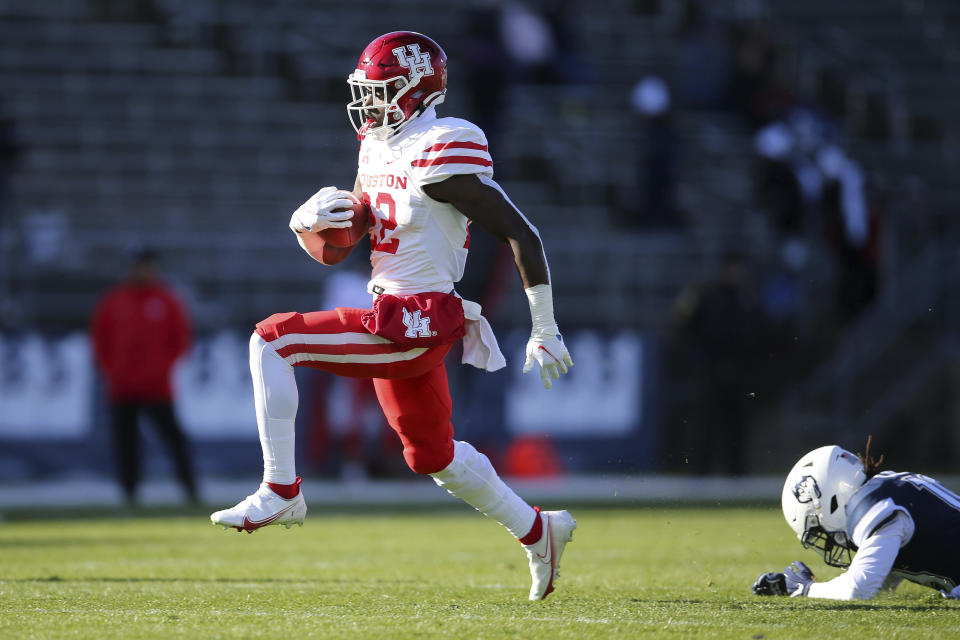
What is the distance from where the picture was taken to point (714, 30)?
16.2 m

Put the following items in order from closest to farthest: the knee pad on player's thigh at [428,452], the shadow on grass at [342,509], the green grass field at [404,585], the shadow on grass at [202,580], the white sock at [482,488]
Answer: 1. the green grass field at [404,585]
2. the knee pad on player's thigh at [428,452]
3. the white sock at [482,488]
4. the shadow on grass at [202,580]
5. the shadow on grass at [342,509]

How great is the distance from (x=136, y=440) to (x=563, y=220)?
238 inches

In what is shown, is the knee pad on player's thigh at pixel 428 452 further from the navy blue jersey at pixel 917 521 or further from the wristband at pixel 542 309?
the navy blue jersey at pixel 917 521

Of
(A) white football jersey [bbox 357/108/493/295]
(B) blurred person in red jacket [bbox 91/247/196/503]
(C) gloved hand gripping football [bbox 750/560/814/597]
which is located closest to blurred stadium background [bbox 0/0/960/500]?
(B) blurred person in red jacket [bbox 91/247/196/503]

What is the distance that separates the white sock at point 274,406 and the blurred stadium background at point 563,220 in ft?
22.7

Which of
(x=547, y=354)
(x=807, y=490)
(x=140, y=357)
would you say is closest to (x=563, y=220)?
(x=140, y=357)

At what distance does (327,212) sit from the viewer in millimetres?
5445

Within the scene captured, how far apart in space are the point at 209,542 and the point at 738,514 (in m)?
4.30

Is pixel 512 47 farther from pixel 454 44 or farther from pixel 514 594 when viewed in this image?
pixel 514 594

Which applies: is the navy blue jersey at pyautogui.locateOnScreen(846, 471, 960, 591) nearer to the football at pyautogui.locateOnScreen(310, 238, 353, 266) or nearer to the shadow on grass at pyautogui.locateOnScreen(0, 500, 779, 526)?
the football at pyautogui.locateOnScreen(310, 238, 353, 266)

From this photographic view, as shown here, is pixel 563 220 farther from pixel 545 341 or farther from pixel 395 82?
pixel 545 341

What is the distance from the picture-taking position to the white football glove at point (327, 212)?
214 inches

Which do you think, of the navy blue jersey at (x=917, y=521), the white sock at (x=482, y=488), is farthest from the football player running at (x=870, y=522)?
the white sock at (x=482, y=488)

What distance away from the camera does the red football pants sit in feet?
17.7
